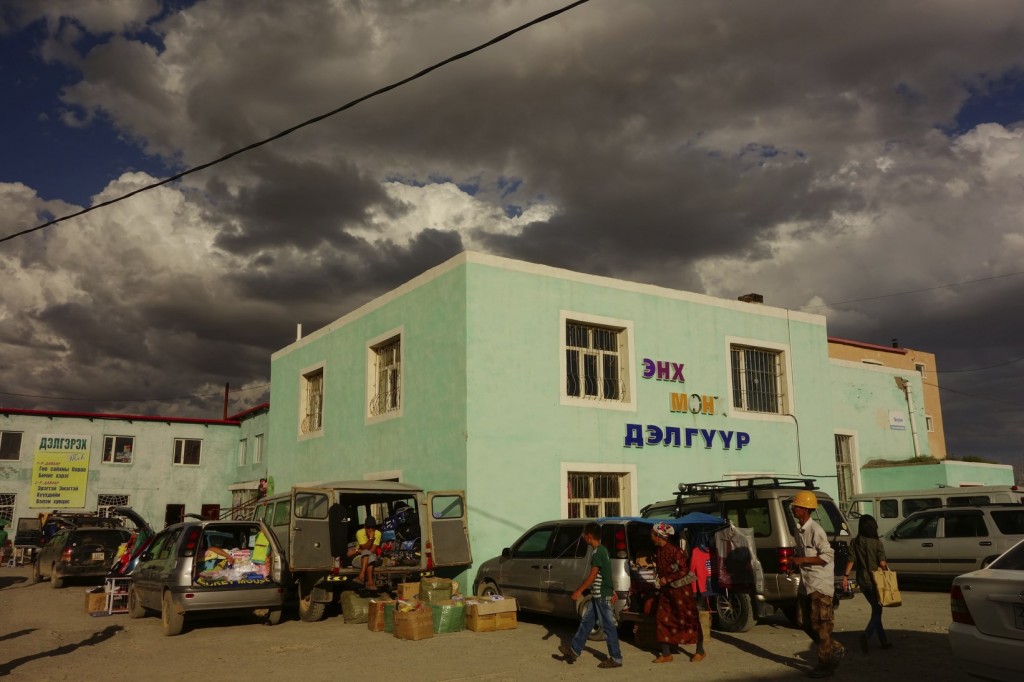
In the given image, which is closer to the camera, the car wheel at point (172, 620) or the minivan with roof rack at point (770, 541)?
the minivan with roof rack at point (770, 541)

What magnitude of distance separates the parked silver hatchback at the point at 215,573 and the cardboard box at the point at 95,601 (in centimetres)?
Answer: 175

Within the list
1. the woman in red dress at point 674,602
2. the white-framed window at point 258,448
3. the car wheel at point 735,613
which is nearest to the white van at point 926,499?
the car wheel at point 735,613

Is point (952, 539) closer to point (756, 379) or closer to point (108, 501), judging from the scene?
point (756, 379)

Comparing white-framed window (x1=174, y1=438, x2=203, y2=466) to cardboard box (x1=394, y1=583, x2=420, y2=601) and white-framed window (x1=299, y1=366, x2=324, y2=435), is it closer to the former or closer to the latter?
white-framed window (x1=299, y1=366, x2=324, y2=435)


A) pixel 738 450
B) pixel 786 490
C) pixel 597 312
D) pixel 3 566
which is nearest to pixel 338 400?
pixel 597 312

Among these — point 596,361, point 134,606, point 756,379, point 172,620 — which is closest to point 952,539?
point 756,379

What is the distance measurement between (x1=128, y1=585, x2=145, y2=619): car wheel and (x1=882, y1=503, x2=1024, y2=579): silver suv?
1390 cm

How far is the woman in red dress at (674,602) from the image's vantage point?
9109 mm

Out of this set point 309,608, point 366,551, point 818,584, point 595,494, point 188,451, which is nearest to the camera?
point 818,584

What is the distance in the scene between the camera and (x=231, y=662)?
9.37 m

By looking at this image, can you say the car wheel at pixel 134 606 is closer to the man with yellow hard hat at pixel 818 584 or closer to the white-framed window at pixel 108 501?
the man with yellow hard hat at pixel 818 584

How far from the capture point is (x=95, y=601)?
1391cm

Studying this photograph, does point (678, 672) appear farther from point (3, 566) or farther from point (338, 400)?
point (3, 566)

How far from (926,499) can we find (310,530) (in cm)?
1349
